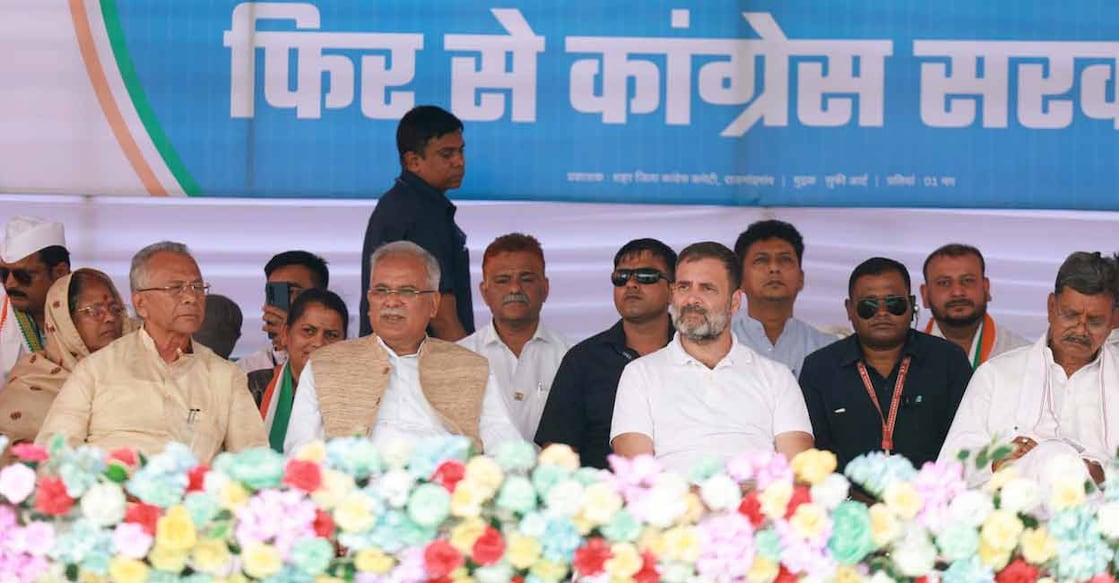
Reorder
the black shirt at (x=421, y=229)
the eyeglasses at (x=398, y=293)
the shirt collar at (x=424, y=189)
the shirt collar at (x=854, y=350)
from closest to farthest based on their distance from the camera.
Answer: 1. the eyeglasses at (x=398, y=293)
2. the shirt collar at (x=854, y=350)
3. the black shirt at (x=421, y=229)
4. the shirt collar at (x=424, y=189)

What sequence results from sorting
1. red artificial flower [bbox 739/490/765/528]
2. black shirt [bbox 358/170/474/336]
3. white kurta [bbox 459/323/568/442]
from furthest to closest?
black shirt [bbox 358/170/474/336] < white kurta [bbox 459/323/568/442] < red artificial flower [bbox 739/490/765/528]

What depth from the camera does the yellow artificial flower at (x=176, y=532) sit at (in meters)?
3.28

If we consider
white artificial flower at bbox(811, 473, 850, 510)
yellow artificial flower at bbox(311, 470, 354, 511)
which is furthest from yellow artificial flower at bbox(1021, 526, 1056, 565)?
yellow artificial flower at bbox(311, 470, 354, 511)

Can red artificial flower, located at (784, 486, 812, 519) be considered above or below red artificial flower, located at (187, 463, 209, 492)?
below

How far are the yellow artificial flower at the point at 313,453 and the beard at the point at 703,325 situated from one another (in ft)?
5.40

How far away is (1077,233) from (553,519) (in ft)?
13.5

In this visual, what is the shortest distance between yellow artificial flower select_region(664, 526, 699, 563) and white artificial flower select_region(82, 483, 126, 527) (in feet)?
3.32

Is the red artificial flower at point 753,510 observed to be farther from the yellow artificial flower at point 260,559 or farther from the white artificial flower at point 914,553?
the yellow artificial flower at point 260,559

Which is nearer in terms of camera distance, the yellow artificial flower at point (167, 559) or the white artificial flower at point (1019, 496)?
the yellow artificial flower at point (167, 559)

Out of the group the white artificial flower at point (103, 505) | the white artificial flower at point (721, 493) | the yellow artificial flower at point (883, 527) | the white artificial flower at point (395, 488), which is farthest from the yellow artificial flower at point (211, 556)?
the yellow artificial flower at point (883, 527)

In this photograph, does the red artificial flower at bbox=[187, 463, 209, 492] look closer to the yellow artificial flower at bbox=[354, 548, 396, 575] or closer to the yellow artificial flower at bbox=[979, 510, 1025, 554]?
the yellow artificial flower at bbox=[354, 548, 396, 575]

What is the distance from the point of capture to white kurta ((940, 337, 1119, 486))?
486cm

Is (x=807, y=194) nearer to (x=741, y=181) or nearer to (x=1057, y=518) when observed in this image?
(x=741, y=181)

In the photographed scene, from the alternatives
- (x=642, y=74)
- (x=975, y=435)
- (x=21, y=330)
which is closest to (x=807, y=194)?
(x=642, y=74)
